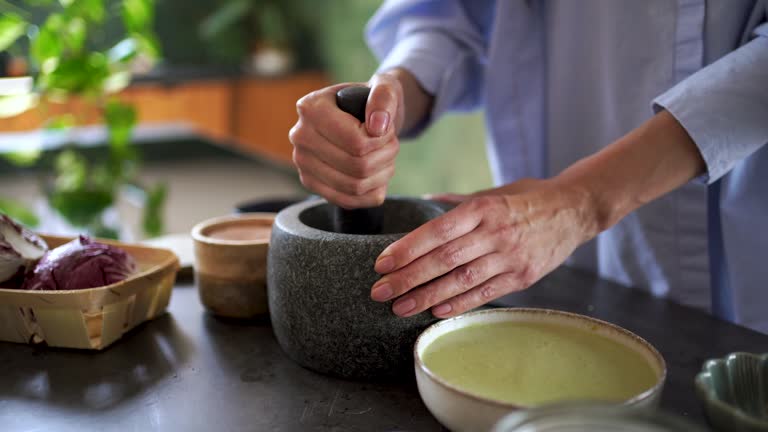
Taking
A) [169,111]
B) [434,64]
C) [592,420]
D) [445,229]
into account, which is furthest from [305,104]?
[169,111]

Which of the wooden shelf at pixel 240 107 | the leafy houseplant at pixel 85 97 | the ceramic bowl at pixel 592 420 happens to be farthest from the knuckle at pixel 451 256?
the wooden shelf at pixel 240 107

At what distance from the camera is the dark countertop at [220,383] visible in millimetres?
787

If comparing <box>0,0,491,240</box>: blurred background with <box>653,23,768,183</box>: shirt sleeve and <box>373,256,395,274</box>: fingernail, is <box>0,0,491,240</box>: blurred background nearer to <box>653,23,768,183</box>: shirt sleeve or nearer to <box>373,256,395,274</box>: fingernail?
<box>373,256,395,274</box>: fingernail

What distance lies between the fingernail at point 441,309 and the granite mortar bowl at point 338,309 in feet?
0.03

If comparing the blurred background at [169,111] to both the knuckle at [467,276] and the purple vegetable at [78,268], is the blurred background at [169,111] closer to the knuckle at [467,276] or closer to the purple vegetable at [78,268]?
the purple vegetable at [78,268]

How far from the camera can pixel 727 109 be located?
0.98 metres

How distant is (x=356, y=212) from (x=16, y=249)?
45 cm

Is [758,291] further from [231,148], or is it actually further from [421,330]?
[231,148]

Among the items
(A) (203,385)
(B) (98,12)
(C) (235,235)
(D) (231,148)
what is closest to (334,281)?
(A) (203,385)

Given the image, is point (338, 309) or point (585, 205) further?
point (585, 205)

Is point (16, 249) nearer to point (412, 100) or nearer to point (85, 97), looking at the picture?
point (412, 100)

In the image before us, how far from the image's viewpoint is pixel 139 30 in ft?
9.13

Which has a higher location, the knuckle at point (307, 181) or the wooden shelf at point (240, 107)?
the knuckle at point (307, 181)

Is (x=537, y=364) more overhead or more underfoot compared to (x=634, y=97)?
more underfoot
